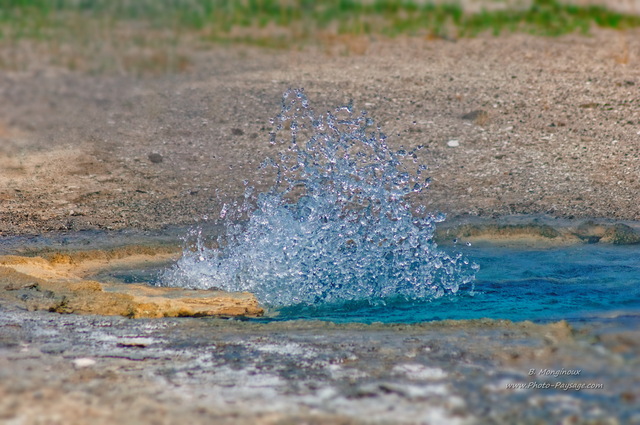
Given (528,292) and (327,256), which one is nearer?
(528,292)

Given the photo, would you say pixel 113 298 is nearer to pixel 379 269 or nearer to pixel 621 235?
pixel 379 269

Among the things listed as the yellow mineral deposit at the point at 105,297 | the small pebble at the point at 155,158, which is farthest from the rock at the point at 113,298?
the small pebble at the point at 155,158

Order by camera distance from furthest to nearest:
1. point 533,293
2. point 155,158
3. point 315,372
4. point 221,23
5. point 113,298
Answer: point 221,23 → point 155,158 → point 533,293 → point 113,298 → point 315,372

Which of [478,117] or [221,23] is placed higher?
[221,23]

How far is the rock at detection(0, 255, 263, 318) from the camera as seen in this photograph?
3422mm

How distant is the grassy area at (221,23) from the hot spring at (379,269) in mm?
2679

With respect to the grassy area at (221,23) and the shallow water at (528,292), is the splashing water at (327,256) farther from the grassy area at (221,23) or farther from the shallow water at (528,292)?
the grassy area at (221,23)

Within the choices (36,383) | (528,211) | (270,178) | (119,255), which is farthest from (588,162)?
(36,383)

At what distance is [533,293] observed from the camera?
386 centimetres

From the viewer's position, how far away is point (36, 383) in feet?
8.14

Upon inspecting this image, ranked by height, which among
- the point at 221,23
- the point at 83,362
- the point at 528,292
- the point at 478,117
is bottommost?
the point at 528,292

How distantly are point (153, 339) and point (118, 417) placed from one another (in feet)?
2.41

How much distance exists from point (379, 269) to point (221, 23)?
4.74 meters

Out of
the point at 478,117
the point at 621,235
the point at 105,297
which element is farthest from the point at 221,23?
the point at 105,297
